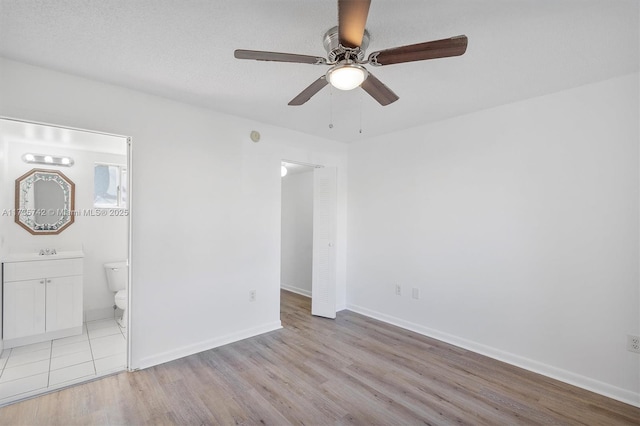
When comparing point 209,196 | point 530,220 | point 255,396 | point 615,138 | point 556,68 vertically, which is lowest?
point 255,396

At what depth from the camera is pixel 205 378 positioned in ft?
8.23

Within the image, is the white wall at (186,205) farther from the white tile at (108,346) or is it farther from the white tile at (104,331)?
the white tile at (104,331)

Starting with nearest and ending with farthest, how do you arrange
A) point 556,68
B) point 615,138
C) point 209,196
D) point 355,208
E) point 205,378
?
point 556,68 < point 615,138 < point 205,378 < point 209,196 < point 355,208

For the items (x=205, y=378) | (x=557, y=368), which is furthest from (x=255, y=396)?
(x=557, y=368)

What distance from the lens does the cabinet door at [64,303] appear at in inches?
118

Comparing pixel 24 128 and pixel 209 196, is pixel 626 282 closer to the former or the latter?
pixel 209 196

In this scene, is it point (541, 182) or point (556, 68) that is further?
point (541, 182)

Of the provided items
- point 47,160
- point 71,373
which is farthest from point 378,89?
point 71,373

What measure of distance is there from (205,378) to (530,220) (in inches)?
127

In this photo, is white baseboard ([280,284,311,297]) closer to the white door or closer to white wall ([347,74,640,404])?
the white door

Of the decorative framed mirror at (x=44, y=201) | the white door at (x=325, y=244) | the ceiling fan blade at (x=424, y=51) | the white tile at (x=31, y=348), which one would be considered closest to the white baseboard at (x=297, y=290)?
the white door at (x=325, y=244)

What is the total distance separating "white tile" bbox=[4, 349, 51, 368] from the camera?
259 cm

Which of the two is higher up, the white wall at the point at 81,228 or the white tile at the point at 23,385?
the white wall at the point at 81,228

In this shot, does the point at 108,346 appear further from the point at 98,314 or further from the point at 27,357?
the point at 98,314
